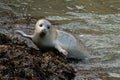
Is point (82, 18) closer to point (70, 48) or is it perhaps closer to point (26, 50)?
point (70, 48)

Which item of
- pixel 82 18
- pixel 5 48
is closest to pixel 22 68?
pixel 5 48

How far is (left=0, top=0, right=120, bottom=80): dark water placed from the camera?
754 cm

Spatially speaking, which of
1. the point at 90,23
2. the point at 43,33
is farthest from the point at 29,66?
the point at 90,23

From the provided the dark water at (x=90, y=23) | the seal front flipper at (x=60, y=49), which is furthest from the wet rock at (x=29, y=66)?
the seal front flipper at (x=60, y=49)

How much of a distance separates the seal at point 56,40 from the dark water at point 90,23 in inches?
12.8

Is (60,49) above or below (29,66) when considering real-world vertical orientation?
below

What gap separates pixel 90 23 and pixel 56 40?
425cm

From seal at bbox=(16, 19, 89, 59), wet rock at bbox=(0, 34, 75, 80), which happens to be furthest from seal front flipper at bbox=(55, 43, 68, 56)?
wet rock at bbox=(0, 34, 75, 80)

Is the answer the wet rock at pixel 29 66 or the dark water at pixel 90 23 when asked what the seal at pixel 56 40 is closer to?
the dark water at pixel 90 23

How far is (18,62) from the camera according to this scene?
582 centimetres

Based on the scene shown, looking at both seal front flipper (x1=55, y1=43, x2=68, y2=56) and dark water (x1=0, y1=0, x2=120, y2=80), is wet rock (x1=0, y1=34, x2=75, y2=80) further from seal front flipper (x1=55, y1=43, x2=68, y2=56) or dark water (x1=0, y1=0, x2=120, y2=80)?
seal front flipper (x1=55, y1=43, x2=68, y2=56)

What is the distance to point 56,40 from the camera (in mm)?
7602

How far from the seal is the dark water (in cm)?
33

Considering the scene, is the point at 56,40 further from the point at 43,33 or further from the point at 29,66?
the point at 29,66
